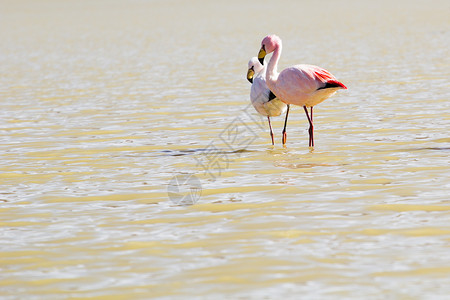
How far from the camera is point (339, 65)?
61.9 ft

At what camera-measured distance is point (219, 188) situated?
24.3ft

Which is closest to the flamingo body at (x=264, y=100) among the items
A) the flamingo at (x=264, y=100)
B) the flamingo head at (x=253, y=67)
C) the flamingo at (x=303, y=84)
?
the flamingo at (x=264, y=100)

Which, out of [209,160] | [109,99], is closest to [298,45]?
[109,99]

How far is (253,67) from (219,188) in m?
3.54

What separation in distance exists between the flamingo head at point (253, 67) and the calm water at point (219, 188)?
0.81 metres

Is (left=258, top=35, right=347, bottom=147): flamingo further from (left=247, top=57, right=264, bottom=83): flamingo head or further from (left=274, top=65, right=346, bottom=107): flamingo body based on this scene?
(left=247, top=57, right=264, bottom=83): flamingo head

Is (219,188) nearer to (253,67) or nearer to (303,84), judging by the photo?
(303,84)

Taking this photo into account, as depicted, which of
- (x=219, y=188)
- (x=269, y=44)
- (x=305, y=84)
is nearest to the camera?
(x=219, y=188)

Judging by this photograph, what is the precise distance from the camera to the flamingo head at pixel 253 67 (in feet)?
34.6

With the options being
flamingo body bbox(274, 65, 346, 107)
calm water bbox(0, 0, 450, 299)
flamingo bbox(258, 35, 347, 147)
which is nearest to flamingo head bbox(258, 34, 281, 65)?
flamingo bbox(258, 35, 347, 147)

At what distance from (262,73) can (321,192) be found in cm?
352

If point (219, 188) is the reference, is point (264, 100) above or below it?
above

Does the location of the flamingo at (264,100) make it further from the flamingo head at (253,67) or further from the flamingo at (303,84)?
the flamingo at (303,84)

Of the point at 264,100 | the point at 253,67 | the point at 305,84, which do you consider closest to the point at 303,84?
the point at 305,84
